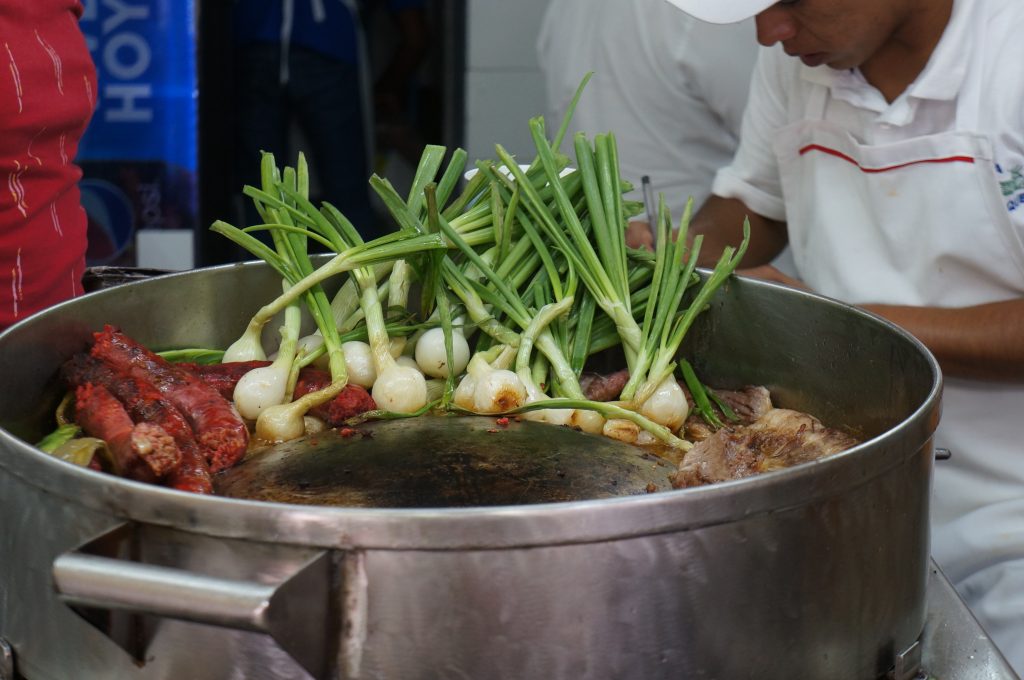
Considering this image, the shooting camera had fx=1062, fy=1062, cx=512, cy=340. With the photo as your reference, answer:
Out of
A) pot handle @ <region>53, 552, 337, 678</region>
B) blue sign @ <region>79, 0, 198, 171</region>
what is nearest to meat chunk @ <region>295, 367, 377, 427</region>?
pot handle @ <region>53, 552, 337, 678</region>

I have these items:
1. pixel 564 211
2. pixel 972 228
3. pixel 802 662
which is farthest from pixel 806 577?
pixel 972 228

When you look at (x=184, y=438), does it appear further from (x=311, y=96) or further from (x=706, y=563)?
(x=311, y=96)

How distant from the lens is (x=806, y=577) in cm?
96

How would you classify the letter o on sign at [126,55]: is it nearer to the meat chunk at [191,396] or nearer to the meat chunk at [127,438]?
the meat chunk at [191,396]

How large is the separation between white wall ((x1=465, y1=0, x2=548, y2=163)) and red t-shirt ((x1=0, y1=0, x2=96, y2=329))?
2511 mm

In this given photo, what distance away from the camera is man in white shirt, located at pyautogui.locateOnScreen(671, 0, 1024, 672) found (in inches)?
70.1

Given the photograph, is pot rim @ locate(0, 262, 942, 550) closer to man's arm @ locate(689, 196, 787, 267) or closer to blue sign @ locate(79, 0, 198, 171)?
man's arm @ locate(689, 196, 787, 267)

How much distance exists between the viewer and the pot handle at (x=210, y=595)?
2.52ft

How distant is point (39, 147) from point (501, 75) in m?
2.76

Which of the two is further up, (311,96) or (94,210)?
(311,96)

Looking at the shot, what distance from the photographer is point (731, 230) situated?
244cm

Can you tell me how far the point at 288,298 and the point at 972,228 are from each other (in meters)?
1.16

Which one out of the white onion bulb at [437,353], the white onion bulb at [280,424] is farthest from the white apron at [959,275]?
the white onion bulb at [280,424]

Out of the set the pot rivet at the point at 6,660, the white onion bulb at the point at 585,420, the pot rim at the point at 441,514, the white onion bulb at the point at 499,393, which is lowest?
the pot rivet at the point at 6,660
